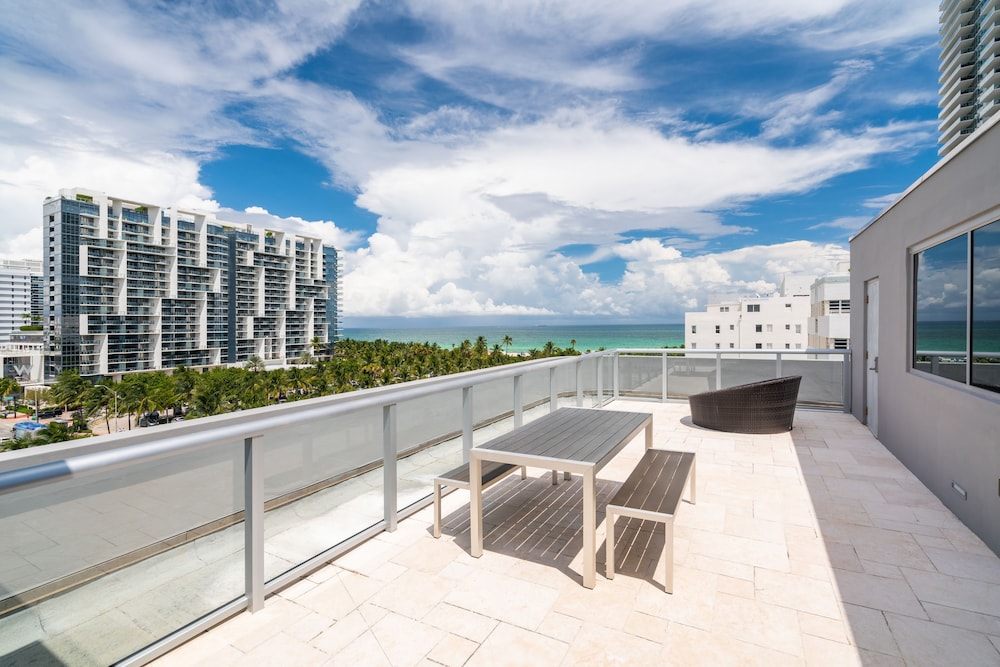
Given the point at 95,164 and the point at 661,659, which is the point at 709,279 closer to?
the point at 661,659

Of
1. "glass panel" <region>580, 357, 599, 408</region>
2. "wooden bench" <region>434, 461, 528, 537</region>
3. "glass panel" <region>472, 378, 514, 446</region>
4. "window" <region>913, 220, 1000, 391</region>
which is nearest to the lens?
"wooden bench" <region>434, 461, 528, 537</region>

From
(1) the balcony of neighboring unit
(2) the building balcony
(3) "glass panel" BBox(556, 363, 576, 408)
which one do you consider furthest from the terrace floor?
(1) the balcony of neighboring unit

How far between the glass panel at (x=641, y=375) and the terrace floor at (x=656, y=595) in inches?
196

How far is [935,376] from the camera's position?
172 inches

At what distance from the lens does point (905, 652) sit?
214 cm

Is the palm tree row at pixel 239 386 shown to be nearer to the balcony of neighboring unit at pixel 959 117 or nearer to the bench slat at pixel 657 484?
the bench slat at pixel 657 484

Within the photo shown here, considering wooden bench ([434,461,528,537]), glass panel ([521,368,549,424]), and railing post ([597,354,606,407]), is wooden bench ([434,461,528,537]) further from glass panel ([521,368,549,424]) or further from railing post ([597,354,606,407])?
railing post ([597,354,606,407])

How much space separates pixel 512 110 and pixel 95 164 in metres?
99.2

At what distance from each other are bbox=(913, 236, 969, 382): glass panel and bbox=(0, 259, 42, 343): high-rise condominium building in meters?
144

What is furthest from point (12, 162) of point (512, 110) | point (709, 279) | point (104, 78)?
point (709, 279)

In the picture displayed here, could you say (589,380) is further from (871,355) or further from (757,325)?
(757,325)

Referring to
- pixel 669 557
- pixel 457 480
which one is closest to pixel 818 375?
pixel 669 557

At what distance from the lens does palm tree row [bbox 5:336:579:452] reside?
58125 mm

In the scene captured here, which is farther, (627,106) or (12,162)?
(12,162)
